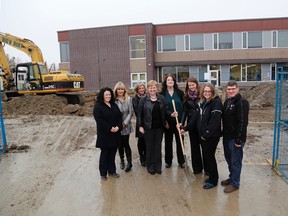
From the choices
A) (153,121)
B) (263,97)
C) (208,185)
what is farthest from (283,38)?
(208,185)

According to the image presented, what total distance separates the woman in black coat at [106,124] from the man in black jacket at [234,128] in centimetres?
193

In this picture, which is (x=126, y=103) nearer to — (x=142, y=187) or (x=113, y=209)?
(x=142, y=187)

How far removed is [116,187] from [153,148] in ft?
3.47

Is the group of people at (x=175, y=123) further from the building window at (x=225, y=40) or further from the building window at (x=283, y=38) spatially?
the building window at (x=283, y=38)

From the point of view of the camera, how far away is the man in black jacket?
4043mm

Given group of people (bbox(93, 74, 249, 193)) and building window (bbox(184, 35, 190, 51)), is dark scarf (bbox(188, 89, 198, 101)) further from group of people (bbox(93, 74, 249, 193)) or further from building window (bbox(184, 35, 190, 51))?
building window (bbox(184, 35, 190, 51))

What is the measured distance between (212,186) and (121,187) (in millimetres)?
1581

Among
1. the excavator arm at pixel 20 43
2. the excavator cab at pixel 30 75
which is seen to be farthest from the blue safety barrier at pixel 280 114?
the excavator arm at pixel 20 43

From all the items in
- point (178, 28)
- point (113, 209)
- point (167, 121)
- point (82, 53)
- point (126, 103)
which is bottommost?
point (113, 209)

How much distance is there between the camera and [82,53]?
29.8 metres

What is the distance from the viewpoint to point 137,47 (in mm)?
28750

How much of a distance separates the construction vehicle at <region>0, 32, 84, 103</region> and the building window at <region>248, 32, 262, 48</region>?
62.3 feet

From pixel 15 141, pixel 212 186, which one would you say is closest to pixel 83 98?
pixel 15 141

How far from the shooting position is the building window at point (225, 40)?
2770 cm
